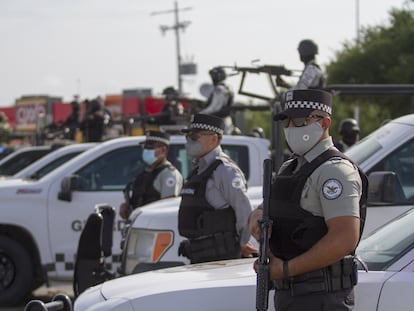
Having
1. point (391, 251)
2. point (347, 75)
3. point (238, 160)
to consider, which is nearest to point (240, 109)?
point (238, 160)

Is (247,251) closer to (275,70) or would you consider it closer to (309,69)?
(309,69)

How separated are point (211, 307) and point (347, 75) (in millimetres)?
28150

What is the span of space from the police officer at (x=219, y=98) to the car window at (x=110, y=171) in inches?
80.3

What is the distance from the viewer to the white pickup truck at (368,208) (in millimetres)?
6234

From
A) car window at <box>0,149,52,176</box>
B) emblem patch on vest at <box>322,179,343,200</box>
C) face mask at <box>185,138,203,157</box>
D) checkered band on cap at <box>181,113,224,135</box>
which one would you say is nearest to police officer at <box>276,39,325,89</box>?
checkered band on cap at <box>181,113,224,135</box>

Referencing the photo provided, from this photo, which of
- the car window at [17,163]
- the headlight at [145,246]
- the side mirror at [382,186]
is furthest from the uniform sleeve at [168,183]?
the car window at [17,163]

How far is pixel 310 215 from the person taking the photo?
150 inches

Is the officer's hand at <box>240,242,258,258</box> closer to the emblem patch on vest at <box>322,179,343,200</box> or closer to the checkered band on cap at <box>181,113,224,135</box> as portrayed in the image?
the checkered band on cap at <box>181,113,224,135</box>

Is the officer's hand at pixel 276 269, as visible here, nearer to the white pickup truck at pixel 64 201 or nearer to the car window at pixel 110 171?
the white pickup truck at pixel 64 201

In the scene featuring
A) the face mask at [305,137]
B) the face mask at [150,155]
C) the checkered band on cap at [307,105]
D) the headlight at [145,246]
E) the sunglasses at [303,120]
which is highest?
the checkered band on cap at [307,105]

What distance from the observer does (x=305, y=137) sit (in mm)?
3924

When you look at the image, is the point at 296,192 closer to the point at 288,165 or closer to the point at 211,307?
the point at 288,165

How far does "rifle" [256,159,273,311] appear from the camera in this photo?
12.1 feet

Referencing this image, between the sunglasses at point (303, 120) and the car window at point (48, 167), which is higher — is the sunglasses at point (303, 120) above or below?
above
